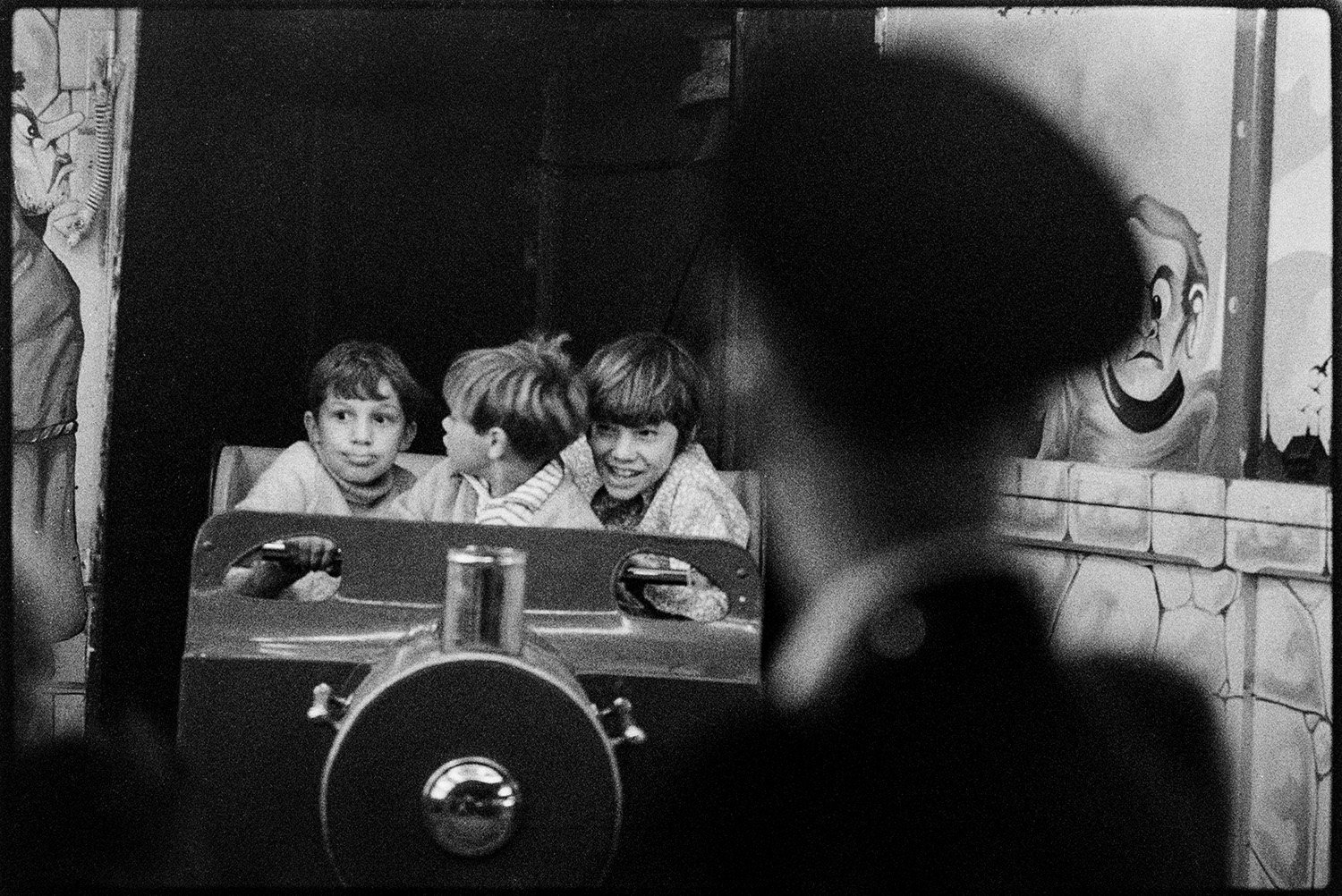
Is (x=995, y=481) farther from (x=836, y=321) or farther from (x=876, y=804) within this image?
(x=876, y=804)

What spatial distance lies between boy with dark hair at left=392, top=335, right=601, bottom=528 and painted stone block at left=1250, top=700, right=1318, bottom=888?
0.75 meters

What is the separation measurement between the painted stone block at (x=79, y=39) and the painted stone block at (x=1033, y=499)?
1051mm

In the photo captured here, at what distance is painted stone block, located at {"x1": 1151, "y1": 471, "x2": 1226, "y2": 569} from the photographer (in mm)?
1391

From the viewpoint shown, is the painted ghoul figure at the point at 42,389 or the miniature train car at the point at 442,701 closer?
the miniature train car at the point at 442,701

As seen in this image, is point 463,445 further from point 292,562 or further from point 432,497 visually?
point 292,562

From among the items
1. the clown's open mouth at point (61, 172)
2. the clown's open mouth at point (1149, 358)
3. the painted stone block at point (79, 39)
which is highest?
the painted stone block at point (79, 39)

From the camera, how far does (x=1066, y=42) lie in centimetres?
139

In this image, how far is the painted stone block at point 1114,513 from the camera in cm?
140

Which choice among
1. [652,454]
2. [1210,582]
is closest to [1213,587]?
[1210,582]

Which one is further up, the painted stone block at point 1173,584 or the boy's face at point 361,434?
the boy's face at point 361,434

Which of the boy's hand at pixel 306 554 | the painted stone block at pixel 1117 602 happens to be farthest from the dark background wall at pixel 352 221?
the painted stone block at pixel 1117 602

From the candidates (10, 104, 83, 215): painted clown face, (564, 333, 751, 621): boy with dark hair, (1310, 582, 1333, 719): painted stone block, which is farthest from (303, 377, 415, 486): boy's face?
(1310, 582, 1333, 719): painted stone block

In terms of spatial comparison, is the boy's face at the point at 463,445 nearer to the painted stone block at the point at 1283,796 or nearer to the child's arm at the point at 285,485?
the child's arm at the point at 285,485

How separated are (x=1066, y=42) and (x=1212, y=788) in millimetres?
811
